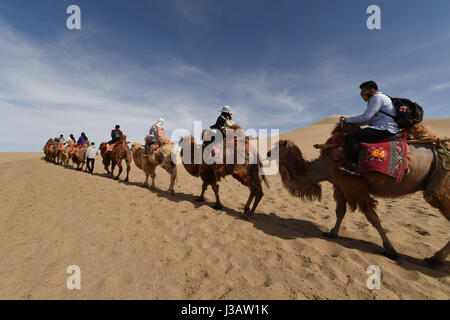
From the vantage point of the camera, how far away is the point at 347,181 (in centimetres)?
321

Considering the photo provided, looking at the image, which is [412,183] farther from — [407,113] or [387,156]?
[407,113]

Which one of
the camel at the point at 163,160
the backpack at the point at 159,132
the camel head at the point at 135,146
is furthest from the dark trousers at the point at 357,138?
the camel head at the point at 135,146

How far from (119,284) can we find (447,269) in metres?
4.66

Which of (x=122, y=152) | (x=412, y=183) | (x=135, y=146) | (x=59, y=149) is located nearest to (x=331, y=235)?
(x=412, y=183)

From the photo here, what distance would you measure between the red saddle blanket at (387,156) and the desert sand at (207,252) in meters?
1.36

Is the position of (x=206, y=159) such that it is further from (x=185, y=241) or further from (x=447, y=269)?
(x=447, y=269)

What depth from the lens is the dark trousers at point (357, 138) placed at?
2948mm

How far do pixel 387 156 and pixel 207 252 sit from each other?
3.23m

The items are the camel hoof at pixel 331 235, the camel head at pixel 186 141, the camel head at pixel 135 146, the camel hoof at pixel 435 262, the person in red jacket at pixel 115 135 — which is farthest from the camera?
the person in red jacket at pixel 115 135

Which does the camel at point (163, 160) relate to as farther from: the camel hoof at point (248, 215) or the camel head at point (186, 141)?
the camel hoof at point (248, 215)

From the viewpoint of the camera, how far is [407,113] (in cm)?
280

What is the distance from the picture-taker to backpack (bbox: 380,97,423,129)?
2.80 metres

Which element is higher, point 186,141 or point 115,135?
point 115,135
